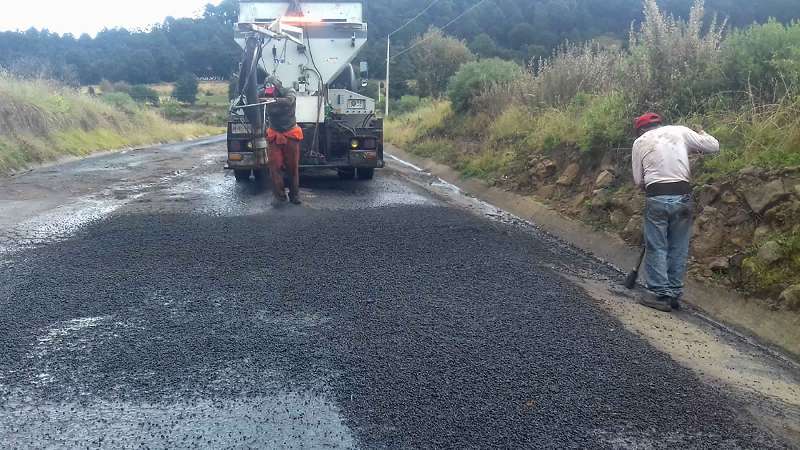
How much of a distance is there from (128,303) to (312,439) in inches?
97.4

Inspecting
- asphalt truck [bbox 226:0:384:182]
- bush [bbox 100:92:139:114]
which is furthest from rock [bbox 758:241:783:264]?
bush [bbox 100:92:139:114]

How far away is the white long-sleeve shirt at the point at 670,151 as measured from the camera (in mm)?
5953

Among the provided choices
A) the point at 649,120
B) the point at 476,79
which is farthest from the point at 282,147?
the point at 476,79

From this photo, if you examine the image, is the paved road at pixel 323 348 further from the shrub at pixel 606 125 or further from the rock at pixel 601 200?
the shrub at pixel 606 125

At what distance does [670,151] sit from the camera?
5992 millimetres

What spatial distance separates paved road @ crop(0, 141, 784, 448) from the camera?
3404 mm

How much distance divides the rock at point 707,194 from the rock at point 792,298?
5.72ft

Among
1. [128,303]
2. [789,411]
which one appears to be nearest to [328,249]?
[128,303]

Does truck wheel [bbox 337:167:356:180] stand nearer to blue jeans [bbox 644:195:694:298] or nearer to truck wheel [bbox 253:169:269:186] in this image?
truck wheel [bbox 253:169:269:186]

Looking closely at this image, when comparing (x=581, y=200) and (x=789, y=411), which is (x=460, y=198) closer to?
(x=581, y=200)

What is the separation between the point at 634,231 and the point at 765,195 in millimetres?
1635

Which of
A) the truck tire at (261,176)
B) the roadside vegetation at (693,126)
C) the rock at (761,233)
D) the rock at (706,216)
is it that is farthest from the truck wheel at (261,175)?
the rock at (761,233)

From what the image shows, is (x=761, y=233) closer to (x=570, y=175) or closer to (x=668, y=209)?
(x=668, y=209)

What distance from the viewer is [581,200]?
941 cm
